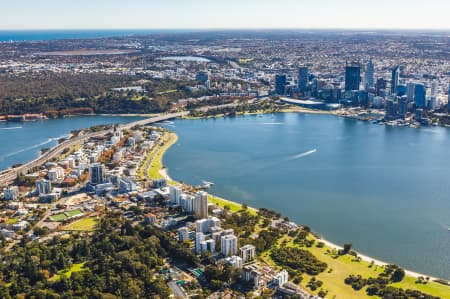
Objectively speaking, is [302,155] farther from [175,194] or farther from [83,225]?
[83,225]

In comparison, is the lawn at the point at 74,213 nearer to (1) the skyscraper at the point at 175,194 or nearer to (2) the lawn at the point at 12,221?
(2) the lawn at the point at 12,221

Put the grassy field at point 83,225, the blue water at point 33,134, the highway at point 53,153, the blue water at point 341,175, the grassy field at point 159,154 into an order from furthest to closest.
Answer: the blue water at point 33,134
the grassy field at point 159,154
the highway at point 53,153
the grassy field at point 83,225
the blue water at point 341,175

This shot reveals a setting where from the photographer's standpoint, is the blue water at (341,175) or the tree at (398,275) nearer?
the tree at (398,275)

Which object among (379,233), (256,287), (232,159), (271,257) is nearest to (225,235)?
(271,257)

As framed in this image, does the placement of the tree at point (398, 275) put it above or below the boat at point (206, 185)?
below

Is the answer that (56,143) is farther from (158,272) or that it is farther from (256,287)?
(256,287)

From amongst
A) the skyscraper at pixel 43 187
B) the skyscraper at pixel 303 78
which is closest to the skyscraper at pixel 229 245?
the skyscraper at pixel 43 187

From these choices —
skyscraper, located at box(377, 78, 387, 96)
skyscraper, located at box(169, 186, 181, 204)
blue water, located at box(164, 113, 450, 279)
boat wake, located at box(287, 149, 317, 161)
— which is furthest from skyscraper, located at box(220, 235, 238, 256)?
skyscraper, located at box(377, 78, 387, 96)
